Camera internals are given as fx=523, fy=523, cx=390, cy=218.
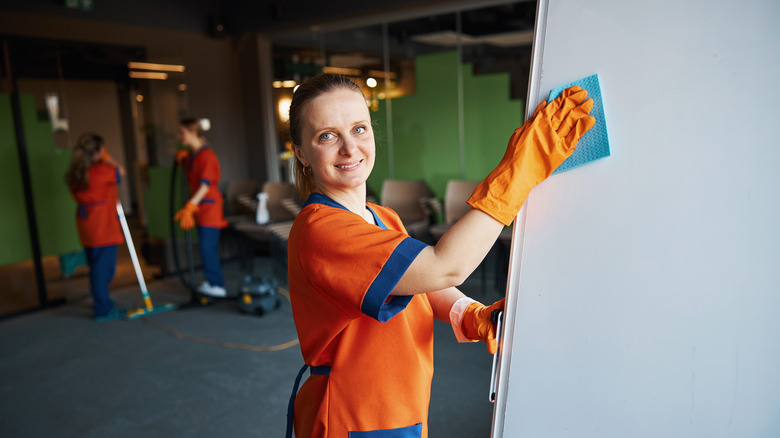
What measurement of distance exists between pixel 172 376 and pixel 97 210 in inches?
67.7

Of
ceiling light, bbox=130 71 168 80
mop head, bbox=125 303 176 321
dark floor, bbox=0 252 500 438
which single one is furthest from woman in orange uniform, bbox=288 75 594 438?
ceiling light, bbox=130 71 168 80

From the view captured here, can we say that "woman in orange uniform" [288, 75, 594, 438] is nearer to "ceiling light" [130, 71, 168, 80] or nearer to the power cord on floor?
the power cord on floor

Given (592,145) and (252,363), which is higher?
(592,145)

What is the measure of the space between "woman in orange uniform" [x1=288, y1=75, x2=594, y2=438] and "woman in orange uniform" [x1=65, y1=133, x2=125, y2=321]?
3.53m

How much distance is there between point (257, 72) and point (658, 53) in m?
5.73

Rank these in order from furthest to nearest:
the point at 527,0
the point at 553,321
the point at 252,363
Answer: the point at 527,0 < the point at 252,363 < the point at 553,321

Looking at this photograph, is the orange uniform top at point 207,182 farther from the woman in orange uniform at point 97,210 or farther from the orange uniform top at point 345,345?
the orange uniform top at point 345,345

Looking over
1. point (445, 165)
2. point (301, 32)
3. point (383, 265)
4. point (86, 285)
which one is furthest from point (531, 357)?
point (301, 32)

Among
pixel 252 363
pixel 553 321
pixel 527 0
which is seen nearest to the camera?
pixel 553 321

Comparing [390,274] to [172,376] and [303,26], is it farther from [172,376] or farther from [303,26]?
[303,26]

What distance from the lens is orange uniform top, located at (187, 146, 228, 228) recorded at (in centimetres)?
424

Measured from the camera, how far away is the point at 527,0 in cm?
415

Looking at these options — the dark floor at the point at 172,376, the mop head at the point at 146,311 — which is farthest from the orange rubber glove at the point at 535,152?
the mop head at the point at 146,311

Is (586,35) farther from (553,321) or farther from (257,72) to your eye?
(257,72)
